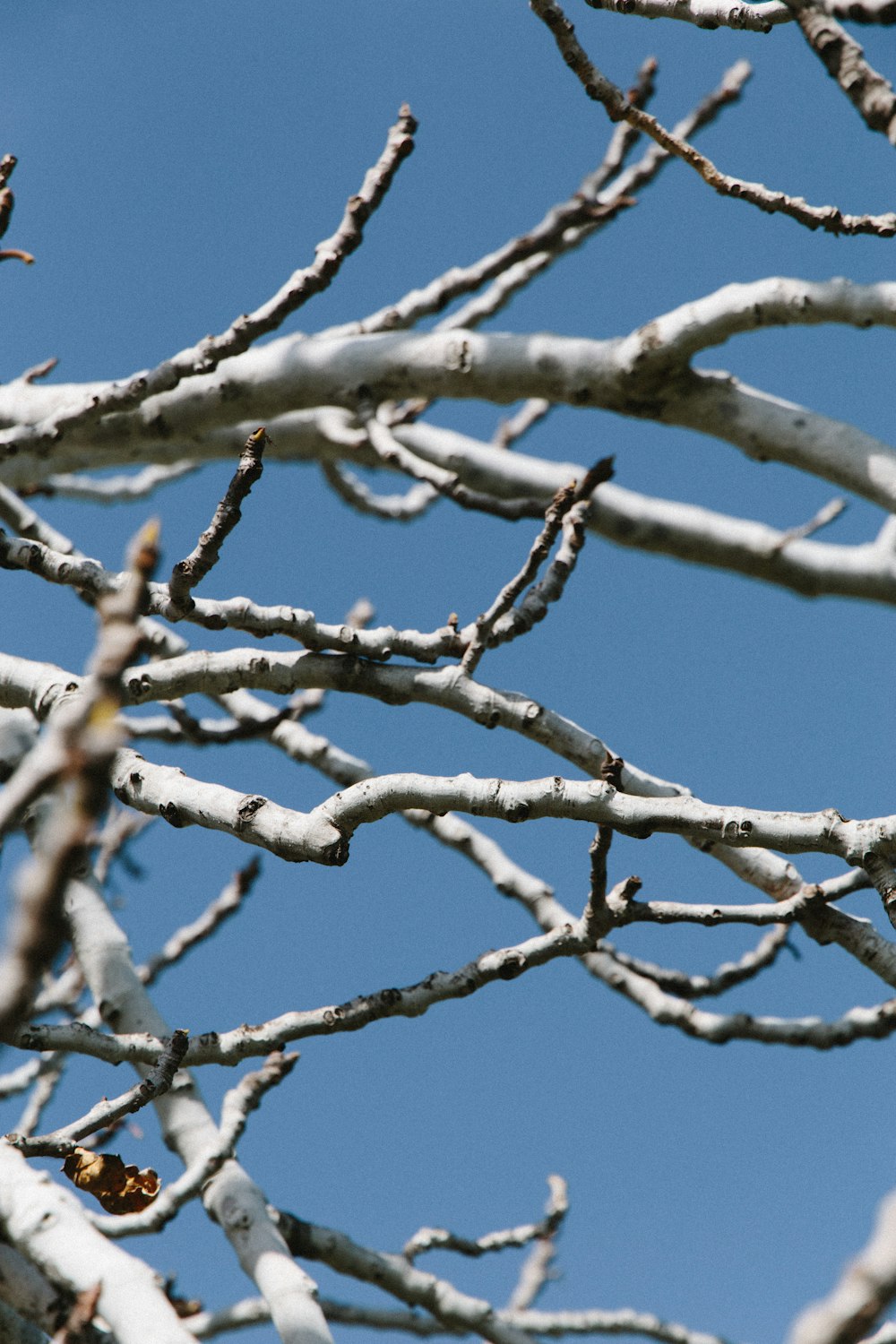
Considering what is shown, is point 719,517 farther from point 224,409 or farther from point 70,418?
point 70,418

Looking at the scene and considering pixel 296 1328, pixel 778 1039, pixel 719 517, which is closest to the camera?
pixel 296 1328

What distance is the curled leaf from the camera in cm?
221

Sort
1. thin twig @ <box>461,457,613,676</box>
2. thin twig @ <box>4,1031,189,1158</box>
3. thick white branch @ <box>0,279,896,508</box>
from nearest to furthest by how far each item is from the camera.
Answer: thin twig @ <box>4,1031,189,1158</box>, thin twig @ <box>461,457,613,676</box>, thick white branch @ <box>0,279,896,508</box>

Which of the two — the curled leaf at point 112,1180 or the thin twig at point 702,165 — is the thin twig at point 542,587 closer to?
the thin twig at point 702,165

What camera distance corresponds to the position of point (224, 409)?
12.0 feet

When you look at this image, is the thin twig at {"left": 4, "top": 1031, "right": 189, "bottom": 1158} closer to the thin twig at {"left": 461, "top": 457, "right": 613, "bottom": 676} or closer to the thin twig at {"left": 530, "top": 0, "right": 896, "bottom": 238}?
the thin twig at {"left": 461, "top": 457, "right": 613, "bottom": 676}

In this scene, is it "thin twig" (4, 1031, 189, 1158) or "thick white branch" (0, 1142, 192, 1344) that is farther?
"thin twig" (4, 1031, 189, 1158)

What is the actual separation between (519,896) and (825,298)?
1.87 metres

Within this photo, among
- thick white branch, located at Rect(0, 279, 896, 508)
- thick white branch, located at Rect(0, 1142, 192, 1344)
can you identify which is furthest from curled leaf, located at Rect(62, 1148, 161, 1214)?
thick white branch, located at Rect(0, 279, 896, 508)

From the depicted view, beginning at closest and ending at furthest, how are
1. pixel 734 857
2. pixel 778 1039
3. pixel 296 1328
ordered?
pixel 296 1328, pixel 734 857, pixel 778 1039

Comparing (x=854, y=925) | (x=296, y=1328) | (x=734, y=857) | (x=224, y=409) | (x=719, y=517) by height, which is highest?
(x=719, y=517)

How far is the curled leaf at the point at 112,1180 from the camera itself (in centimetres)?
221

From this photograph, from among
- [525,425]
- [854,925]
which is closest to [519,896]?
[854,925]

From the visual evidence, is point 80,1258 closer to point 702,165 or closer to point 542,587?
point 542,587
